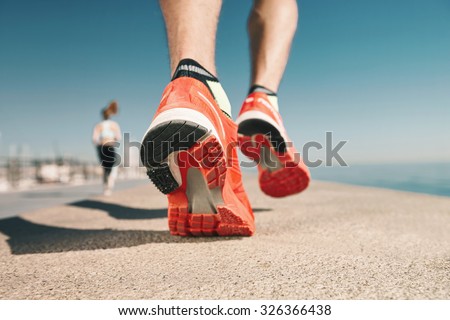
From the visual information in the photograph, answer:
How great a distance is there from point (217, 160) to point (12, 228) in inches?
42.8

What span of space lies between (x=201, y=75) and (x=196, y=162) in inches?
9.7

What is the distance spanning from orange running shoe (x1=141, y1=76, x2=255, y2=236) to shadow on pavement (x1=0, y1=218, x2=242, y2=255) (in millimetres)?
66

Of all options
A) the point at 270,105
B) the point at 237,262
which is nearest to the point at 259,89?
the point at 270,105

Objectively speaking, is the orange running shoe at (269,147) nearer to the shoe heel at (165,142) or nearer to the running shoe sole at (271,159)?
the running shoe sole at (271,159)

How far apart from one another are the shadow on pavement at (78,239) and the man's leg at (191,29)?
0.50 m

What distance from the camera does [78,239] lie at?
3.57 feet

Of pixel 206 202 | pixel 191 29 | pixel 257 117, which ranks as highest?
pixel 191 29

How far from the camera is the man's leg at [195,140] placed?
2.66 feet

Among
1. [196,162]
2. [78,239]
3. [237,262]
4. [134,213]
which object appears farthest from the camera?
[134,213]

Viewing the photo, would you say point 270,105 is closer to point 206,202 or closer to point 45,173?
point 206,202

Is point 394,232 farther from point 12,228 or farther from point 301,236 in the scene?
point 12,228

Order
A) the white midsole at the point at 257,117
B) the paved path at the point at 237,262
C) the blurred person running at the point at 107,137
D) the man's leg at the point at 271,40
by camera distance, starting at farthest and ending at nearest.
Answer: the blurred person running at the point at 107,137, the man's leg at the point at 271,40, the white midsole at the point at 257,117, the paved path at the point at 237,262

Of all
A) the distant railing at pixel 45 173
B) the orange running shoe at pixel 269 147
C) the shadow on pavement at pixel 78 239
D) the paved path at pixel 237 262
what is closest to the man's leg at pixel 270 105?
the orange running shoe at pixel 269 147

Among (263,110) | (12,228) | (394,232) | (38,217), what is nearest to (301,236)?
(394,232)
